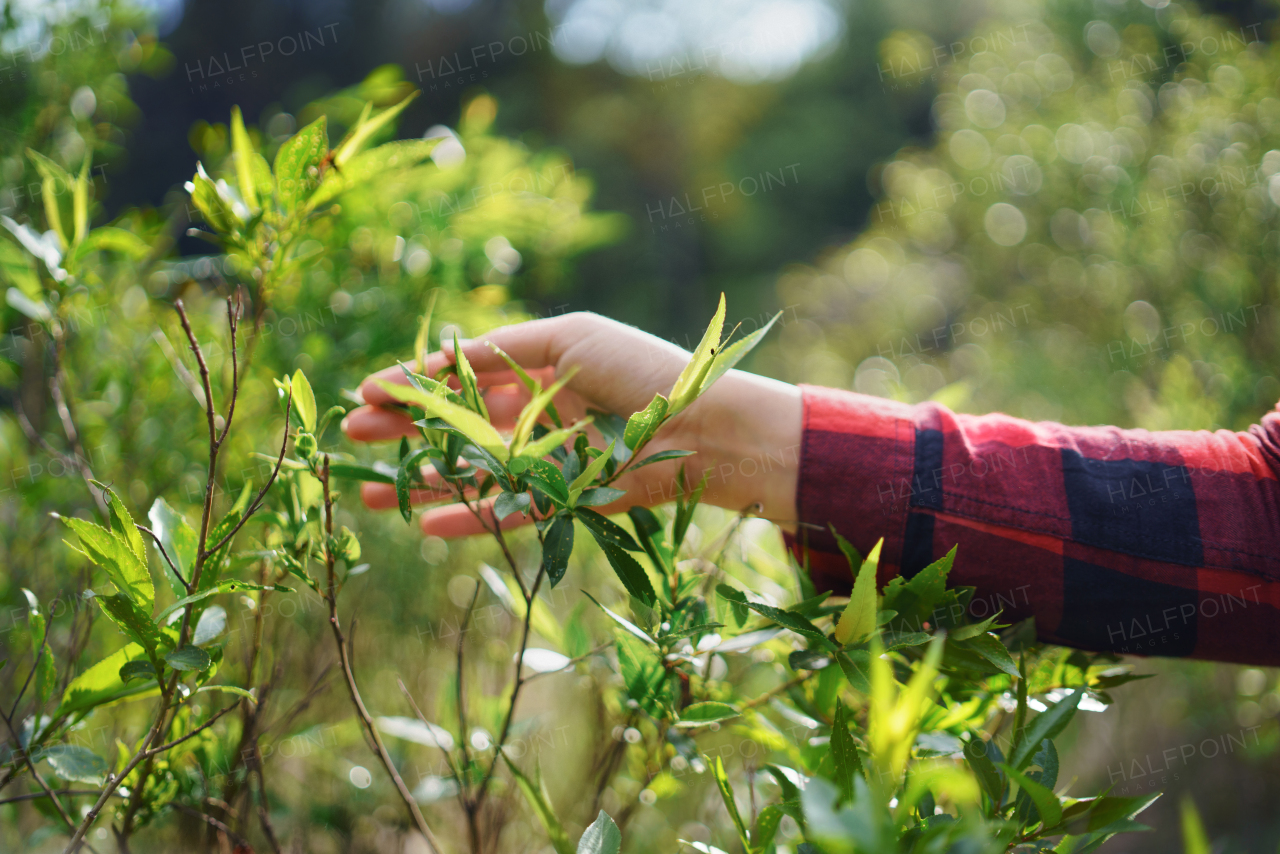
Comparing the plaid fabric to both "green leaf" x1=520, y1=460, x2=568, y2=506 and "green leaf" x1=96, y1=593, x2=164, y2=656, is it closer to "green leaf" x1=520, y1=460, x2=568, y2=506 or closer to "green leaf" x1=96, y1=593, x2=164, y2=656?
"green leaf" x1=520, y1=460, x2=568, y2=506

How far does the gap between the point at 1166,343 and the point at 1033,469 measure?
5.36ft

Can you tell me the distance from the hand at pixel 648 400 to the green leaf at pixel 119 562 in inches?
7.9

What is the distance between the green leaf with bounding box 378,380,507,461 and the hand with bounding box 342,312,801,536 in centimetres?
20

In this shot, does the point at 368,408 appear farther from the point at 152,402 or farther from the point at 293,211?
the point at 152,402

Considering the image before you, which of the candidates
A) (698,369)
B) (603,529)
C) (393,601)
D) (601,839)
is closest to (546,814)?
(601,839)

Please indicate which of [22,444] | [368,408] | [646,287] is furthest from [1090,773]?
[646,287]

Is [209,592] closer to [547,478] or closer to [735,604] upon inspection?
[547,478]

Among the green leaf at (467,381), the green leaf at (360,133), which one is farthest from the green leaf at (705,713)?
the green leaf at (360,133)

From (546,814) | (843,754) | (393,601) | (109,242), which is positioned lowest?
(393,601)

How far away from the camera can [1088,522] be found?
1.65ft

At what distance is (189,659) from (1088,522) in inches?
22.3

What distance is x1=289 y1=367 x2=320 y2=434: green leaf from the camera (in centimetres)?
40

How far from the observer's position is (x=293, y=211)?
20.1 inches

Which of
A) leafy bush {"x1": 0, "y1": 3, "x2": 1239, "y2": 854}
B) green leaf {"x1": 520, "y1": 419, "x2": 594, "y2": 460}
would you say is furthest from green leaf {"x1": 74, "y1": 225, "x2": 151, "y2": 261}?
green leaf {"x1": 520, "y1": 419, "x2": 594, "y2": 460}
